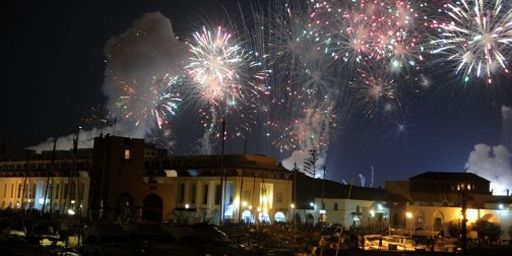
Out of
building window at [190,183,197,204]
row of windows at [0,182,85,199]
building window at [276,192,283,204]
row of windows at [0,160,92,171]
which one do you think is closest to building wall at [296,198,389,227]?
building window at [276,192,283,204]

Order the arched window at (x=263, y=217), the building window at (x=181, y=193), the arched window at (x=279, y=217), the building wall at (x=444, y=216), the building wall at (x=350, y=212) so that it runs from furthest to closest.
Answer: the building window at (x=181, y=193) < the building wall at (x=350, y=212) < the arched window at (x=279, y=217) < the arched window at (x=263, y=217) < the building wall at (x=444, y=216)

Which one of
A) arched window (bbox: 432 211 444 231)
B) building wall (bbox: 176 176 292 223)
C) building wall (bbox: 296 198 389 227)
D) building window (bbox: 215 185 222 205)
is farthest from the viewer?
building wall (bbox: 296 198 389 227)

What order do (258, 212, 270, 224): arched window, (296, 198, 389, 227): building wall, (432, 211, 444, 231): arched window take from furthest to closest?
(296, 198, 389, 227): building wall
(258, 212, 270, 224): arched window
(432, 211, 444, 231): arched window

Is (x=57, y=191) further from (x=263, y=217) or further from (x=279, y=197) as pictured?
(x=279, y=197)

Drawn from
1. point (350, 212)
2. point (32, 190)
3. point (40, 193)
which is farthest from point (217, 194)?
point (32, 190)

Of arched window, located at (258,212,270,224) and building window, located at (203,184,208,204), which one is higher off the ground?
building window, located at (203,184,208,204)

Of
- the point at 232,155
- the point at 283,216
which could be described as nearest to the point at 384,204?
the point at 283,216

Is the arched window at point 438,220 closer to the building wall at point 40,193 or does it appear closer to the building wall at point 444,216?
the building wall at point 444,216

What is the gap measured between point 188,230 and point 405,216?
114 feet

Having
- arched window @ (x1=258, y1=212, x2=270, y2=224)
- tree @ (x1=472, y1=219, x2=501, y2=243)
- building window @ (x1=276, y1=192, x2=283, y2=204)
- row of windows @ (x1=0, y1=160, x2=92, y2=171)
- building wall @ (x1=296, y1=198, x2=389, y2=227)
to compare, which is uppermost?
row of windows @ (x1=0, y1=160, x2=92, y2=171)

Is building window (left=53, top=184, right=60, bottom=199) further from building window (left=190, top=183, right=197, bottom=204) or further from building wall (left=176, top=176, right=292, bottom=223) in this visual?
building window (left=190, top=183, right=197, bottom=204)

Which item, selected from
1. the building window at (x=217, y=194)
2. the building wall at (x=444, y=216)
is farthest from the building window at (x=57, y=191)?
the building wall at (x=444, y=216)

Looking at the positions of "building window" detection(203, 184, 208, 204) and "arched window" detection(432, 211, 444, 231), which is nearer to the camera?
"arched window" detection(432, 211, 444, 231)

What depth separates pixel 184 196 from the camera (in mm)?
74438
